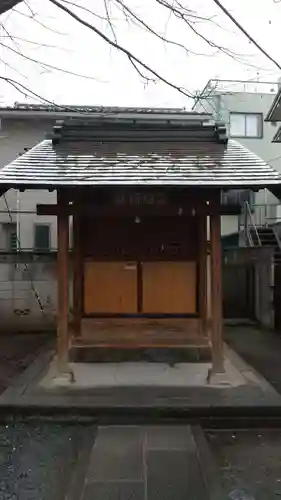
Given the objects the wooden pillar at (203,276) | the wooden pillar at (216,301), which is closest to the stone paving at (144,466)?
the wooden pillar at (216,301)

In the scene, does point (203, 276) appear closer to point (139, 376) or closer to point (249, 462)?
point (139, 376)

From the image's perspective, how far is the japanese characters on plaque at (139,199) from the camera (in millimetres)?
7898

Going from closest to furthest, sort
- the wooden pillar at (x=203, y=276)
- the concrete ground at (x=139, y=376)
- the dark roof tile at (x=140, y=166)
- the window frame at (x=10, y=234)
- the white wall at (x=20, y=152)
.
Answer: the dark roof tile at (x=140, y=166) → the concrete ground at (x=139, y=376) → the wooden pillar at (x=203, y=276) → the white wall at (x=20, y=152) → the window frame at (x=10, y=234)

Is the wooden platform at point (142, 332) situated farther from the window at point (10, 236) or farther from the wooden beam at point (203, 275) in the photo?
the window at point (10, 236)

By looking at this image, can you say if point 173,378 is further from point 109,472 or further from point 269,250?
point 269,250

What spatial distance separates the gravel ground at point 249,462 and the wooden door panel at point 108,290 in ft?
12.5

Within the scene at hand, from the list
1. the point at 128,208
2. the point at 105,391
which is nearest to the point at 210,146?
the point at 128,208

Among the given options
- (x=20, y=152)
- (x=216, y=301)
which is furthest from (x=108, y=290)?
(x=20, y=152)

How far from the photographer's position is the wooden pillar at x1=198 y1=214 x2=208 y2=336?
380 inches

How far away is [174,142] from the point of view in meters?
9.68

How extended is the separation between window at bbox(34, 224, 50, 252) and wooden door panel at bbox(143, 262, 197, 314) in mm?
6446

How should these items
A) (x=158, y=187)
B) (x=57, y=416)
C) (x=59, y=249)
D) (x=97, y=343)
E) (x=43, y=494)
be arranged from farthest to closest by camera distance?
(x=97, y=343) < (x=59, y=249) < (x=158, y=187) < (x=57, y=416) < (x=43, y=494)

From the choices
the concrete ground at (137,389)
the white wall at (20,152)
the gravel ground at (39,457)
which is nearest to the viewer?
the gravel ground at (39,457)

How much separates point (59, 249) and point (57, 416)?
2.52 meters
